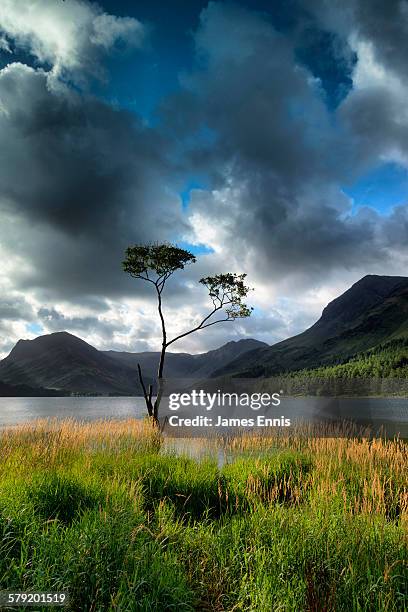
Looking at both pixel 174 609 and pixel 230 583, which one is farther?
pixel 230 583

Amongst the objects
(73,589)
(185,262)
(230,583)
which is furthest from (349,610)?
(185,262)

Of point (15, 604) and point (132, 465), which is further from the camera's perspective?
point (132, 465)

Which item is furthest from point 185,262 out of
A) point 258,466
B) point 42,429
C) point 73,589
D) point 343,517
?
point 73,589

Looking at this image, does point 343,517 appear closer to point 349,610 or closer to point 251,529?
point 251,529

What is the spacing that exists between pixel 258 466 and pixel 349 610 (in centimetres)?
956

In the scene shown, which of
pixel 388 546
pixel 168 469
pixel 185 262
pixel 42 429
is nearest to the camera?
pixel 388 546

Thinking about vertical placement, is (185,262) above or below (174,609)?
above

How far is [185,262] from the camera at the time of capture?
1227 inches

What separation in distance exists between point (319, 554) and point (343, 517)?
5.60 ft

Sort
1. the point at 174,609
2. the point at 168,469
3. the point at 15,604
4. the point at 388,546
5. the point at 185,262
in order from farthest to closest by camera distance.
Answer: the point at 185,262, the point at 168,469, the point at 388,546, the point at 174,609, the point at 15,604

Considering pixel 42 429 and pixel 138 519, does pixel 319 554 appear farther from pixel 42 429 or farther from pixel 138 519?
pixel 42 429

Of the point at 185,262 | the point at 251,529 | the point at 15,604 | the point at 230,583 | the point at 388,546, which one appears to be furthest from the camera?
the point at 185,262

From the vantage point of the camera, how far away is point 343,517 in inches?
331

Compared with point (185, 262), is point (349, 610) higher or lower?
lower
